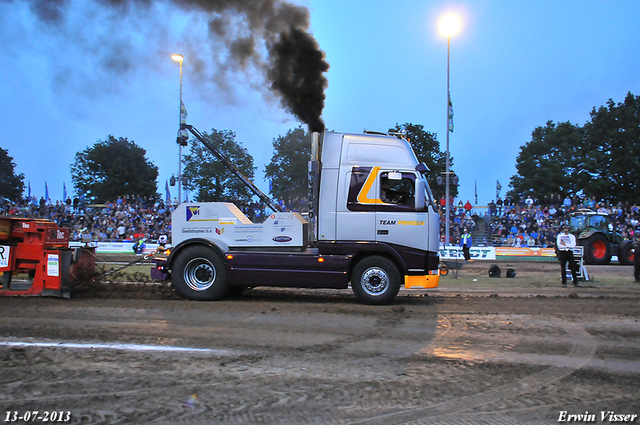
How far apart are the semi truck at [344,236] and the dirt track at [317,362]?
50 cm

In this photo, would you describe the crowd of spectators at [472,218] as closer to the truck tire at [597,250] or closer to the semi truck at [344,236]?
the truck tire at [597,250]

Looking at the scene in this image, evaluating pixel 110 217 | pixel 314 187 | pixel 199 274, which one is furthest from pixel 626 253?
pixel 110 217

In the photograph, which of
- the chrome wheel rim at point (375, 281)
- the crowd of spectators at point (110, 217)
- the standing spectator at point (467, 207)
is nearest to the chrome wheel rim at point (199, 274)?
the chrome wheel rim at point (375, 281)

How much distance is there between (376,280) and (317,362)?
3.67 m

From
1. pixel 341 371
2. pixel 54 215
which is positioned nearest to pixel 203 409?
pixel 341 371

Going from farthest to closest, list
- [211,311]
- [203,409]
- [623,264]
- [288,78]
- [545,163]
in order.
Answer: [545,163]
[623,264]
[288,78]
[211,311]
[203,409]

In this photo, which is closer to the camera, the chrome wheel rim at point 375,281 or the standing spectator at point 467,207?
the chrome wheel rim at point 375,281

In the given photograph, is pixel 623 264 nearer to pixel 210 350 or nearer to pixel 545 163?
pixel 210 350

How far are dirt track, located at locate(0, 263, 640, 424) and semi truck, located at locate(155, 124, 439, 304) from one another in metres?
0.50

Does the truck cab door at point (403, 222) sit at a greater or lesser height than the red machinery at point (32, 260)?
greater

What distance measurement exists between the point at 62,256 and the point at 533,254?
2153cm

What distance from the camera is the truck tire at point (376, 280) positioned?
8.35 meters

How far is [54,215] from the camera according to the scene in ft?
109

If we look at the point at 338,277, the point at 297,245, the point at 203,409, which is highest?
the point at 297,245
